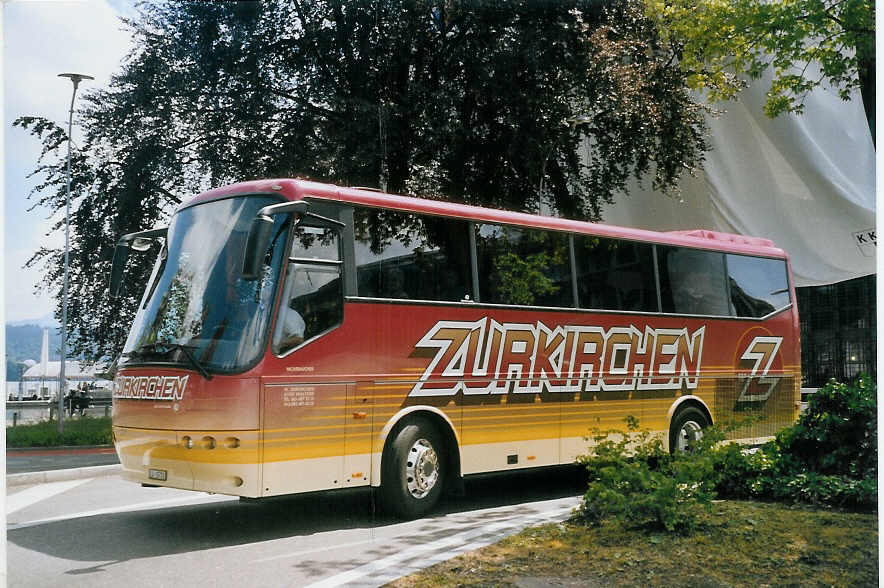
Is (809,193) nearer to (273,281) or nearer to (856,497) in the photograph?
(856,497)

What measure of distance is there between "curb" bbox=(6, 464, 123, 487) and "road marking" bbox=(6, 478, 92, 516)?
8 cm

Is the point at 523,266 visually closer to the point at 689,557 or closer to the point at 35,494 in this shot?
the point at 689,557

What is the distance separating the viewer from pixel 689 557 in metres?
6.02

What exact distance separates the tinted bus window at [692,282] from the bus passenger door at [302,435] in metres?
4.86

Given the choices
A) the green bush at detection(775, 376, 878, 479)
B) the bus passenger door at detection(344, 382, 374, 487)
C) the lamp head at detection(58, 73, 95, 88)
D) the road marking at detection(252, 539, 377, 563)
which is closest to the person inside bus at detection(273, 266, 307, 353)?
the bus passenger door at detection(344, 382, 374, 487)

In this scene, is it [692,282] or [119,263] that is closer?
[119,263]

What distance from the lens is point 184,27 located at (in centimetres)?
905

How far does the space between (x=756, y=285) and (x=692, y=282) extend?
1.17 m

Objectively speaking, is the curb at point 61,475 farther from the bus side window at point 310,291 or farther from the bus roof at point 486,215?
the bus roof at point 486,215

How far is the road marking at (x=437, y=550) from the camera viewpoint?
6234mm

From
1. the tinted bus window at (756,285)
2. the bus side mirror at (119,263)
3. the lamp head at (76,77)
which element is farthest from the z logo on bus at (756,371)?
the lamp head at (76,77)

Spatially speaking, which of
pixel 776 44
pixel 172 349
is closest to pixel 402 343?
pixel 172 349

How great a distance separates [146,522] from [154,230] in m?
2.77

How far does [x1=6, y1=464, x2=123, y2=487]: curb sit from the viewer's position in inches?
432
